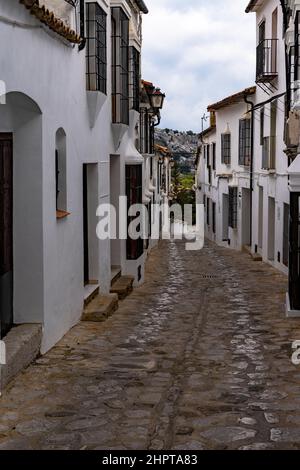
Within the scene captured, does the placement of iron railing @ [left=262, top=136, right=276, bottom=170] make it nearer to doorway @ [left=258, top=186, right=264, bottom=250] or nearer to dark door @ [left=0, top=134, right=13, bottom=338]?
doorway @ [left=258, top=186, right=264, bottom=250]

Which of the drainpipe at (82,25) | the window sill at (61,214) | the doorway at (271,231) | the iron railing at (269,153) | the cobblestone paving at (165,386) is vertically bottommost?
the cobblestone paving at (165,386)

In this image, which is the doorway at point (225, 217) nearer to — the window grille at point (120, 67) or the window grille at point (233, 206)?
the window grille at point (233, 206)

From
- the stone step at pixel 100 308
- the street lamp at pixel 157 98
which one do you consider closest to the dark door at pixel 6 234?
the stone step at pixel 100 308

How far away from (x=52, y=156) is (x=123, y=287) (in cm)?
556

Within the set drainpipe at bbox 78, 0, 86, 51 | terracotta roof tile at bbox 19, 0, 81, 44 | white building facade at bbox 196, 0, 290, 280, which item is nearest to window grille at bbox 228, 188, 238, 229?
white building facade at bbox 196, 0, 290, 280

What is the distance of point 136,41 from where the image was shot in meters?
15.8

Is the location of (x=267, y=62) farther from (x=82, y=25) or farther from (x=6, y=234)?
(x=6, y=234)

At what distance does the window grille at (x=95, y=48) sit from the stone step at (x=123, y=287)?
12.5ft

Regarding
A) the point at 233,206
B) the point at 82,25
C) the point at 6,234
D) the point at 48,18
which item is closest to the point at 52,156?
the point at 6,234

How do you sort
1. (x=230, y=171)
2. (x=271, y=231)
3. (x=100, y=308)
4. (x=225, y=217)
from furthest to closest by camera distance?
(x=225, y=217)
(x=230, y=171)
(x=271, y=231)
(x=100, y=308)

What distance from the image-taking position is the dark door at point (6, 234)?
7.38 meters

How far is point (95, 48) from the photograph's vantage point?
1088cm
